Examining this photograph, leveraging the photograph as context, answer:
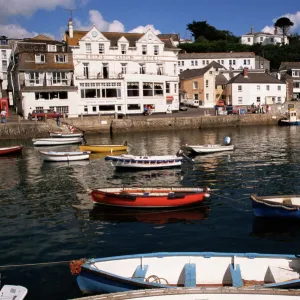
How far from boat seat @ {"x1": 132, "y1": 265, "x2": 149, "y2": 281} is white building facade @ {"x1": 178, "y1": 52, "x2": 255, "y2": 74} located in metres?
102

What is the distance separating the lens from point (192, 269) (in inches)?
502

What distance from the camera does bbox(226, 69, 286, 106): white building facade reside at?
8244 centimetres

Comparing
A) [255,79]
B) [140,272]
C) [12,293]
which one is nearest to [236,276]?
[140,272]

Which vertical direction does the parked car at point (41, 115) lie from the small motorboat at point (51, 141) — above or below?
above

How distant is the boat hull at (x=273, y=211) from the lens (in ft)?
62.8

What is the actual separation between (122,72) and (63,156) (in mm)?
35982

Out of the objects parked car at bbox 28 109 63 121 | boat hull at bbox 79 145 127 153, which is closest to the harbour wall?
parked car at bbox 28 109 63 121

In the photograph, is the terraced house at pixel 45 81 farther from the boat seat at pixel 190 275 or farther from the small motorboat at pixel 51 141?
the boat seat at pixel 190 275

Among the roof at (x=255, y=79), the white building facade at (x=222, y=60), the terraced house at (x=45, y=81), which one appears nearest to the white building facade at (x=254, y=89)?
the roof at (x=255, y=79)

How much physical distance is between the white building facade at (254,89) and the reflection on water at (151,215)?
64.1 metres

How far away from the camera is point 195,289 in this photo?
996 cm

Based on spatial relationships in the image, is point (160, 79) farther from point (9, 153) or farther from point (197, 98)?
point (9, 153)

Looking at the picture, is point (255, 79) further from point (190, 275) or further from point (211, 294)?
point (211, 294)

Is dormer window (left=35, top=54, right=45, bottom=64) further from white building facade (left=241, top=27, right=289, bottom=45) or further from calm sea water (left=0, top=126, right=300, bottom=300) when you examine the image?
white building facade (left=241, top=27, right=289, bottom=45)
